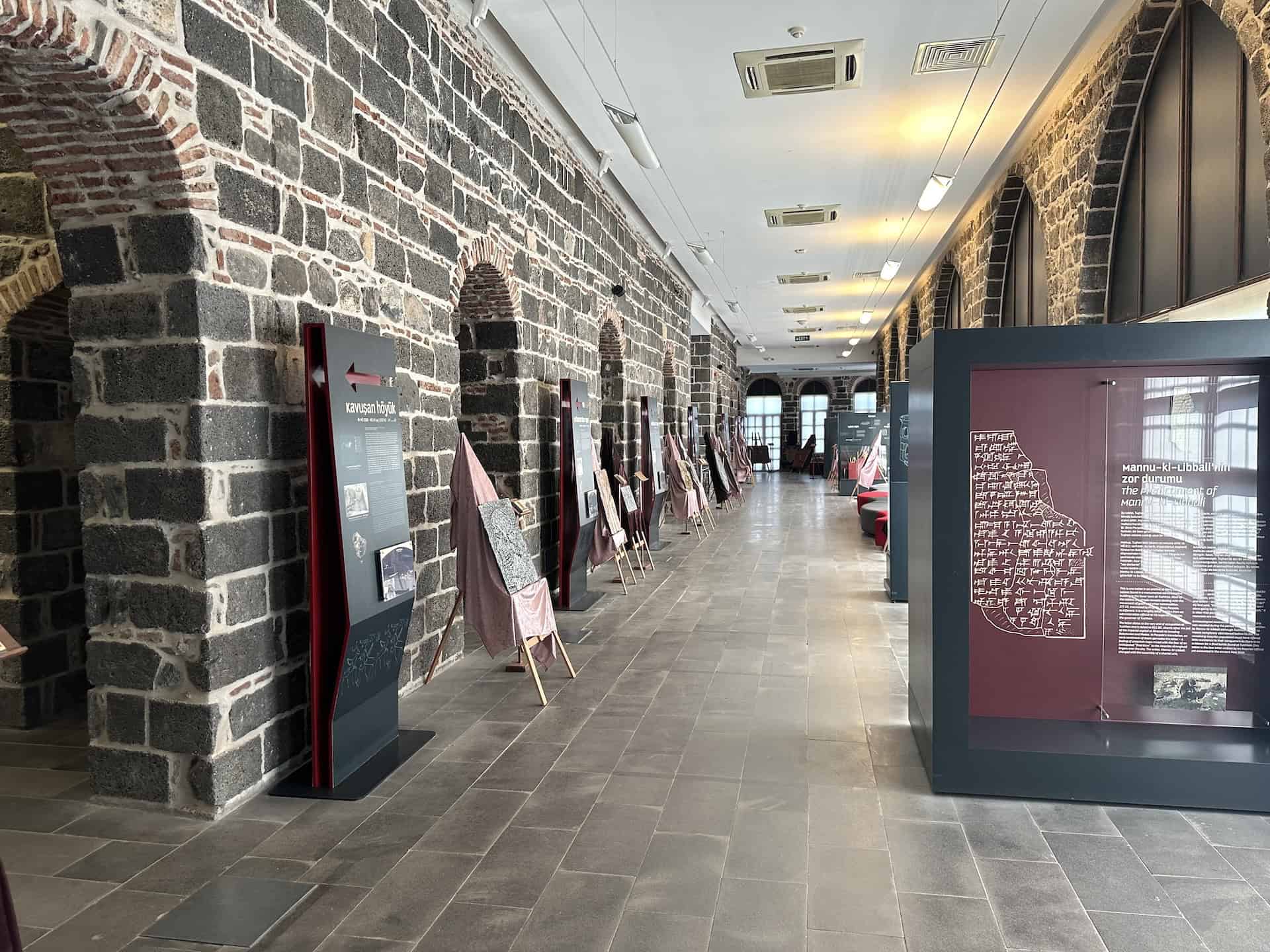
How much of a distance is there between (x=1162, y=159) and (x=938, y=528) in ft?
12.8

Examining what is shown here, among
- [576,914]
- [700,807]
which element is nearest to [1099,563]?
[700,807]

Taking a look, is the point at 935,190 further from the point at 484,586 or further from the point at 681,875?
the point at 681,875

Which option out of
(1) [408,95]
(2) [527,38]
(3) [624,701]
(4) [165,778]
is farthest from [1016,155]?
(4) [165,778]

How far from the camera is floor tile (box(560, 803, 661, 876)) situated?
8.46 feet

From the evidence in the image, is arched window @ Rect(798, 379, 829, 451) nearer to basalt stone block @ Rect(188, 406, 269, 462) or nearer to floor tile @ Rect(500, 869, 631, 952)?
basalt stone block @ Rect(188, 406, 269, 462)

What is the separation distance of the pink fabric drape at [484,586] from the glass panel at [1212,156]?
158 inches

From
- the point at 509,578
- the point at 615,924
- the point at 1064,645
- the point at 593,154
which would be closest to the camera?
the point at 615,924

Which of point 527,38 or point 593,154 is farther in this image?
point 593,154

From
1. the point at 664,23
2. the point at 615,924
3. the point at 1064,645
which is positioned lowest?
the point at 615,924

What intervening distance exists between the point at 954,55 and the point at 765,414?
23239 millimetres

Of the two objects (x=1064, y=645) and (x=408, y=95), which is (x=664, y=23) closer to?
(x=408, y=95)

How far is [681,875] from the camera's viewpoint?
2512 mm

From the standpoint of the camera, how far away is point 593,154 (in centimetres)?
725

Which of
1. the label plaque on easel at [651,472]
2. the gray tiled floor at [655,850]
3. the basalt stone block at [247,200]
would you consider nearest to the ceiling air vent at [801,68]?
the basalt stone block at [247,200]
